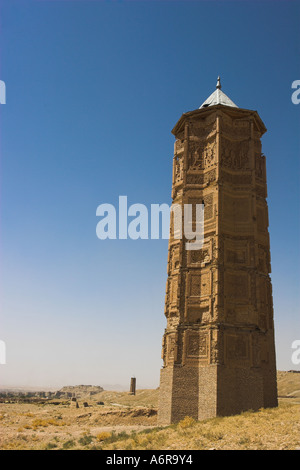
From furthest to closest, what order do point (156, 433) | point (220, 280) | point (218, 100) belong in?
point (218, 100), point (220, 280), point (156, 433)

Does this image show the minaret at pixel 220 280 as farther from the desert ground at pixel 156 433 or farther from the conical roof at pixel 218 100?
the desert ground at pixel 156 433

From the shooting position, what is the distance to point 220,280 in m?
23.7

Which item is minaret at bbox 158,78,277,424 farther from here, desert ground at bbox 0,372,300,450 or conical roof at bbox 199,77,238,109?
desert ground at bbox 0,372,300,450

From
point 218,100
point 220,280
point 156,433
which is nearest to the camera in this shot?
point 156,433

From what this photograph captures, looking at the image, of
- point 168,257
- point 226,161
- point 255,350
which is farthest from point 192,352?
point 226,161

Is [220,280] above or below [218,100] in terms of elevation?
below

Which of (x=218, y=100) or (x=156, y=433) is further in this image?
(x=218, y=100)

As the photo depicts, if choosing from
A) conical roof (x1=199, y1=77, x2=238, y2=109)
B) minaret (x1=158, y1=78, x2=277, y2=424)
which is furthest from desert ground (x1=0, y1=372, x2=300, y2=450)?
conical roof (x1=199, y1=77, x2=238, y2=109)

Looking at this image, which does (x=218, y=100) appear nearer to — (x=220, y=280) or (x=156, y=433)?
(x=220, y=280)

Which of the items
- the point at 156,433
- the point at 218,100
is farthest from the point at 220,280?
the point at 218,100

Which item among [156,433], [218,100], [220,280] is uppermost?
[218,100]

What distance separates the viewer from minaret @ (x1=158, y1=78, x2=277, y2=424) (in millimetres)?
21750

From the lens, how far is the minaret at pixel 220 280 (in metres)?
21.8

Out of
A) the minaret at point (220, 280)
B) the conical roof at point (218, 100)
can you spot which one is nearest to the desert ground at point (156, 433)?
the minaret at point (220, 280)
